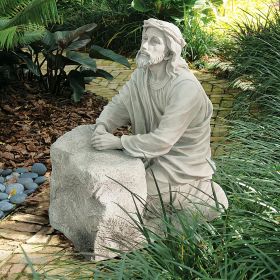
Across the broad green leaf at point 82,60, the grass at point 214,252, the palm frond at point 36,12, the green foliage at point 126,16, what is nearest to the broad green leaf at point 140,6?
the green foliage at point 126,16

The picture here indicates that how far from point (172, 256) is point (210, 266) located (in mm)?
191

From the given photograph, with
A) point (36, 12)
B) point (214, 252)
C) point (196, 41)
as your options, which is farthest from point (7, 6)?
point (214, 252)

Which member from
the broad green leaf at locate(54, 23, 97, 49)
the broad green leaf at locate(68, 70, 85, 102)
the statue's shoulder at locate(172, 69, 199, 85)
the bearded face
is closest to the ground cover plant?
the statue's shoulder at locate(172, 69, 199, 85)

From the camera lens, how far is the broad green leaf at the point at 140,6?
30.2 ft

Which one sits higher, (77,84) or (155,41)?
(155,41)

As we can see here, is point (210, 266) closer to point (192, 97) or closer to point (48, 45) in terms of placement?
point (192, 97)

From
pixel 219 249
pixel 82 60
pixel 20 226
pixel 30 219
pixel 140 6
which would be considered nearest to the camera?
pixel 219 249

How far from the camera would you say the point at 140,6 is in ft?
30.3

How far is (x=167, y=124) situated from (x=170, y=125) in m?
0.02

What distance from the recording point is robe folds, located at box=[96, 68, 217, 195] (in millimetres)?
3756

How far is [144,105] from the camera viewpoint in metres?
3.97

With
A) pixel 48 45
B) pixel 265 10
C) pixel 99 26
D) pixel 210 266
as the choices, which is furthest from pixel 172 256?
pixel 265 10

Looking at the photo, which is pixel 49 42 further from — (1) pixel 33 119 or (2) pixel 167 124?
(2) pixel 167 124

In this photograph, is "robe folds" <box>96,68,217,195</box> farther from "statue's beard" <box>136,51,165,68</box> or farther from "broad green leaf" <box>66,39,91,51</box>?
"broad green leaf" <box>66,39,91,51</box>
